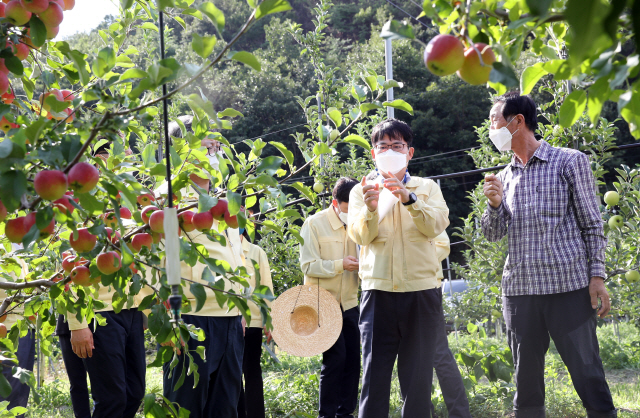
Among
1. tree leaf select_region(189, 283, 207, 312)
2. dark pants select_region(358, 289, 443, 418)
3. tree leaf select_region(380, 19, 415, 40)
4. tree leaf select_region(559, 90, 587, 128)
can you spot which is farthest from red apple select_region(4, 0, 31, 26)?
dark pants select_region(358, 289, 443, 418)

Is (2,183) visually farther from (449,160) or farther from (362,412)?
(449,160)

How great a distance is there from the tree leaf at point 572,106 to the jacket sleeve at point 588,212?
65.6 inches

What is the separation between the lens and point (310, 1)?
31.0 meters

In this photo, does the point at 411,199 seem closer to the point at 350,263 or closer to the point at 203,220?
the point at 350,263

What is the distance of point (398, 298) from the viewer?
2451mm

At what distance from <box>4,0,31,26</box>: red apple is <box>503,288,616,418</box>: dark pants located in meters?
2.02

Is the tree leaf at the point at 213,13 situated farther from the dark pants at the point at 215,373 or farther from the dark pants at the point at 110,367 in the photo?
the dark pants at the point at 110,367

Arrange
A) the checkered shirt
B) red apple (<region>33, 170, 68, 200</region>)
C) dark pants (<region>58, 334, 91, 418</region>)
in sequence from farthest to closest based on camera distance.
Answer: dark pants (<region>58, 334, 91, 418</region>) < the checkered shirt < red apple (<region>33, 170, 68, 200</region>)

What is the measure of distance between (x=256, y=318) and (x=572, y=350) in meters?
1.75

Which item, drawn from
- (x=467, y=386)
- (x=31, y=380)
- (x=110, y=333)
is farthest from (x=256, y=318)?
(x=31, y=380)

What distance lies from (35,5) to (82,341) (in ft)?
6.09

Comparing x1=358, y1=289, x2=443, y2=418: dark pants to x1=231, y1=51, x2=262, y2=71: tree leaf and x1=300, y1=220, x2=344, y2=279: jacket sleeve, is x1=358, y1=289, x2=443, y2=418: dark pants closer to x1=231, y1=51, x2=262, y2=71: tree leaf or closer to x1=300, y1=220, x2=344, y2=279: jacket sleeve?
x1=300, y1=220, x2=344, y2=279: jacket sleeve

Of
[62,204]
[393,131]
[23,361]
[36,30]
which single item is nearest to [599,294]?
[393,131]

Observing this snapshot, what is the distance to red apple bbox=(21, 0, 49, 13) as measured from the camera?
1.04 meters
